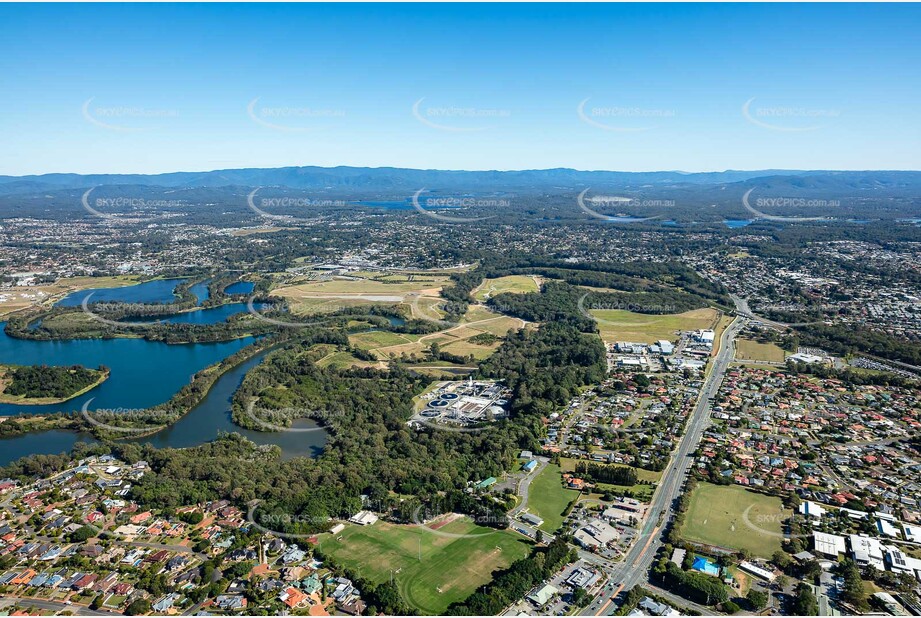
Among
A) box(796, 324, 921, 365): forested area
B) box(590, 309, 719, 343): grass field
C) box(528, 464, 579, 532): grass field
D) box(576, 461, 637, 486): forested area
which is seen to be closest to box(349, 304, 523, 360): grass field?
box(590, 309, 719, 343): grass field

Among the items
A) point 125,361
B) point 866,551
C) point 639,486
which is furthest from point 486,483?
point 125,361

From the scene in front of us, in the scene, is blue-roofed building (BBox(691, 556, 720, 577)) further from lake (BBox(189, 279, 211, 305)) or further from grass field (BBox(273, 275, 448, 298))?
lake (BBox(189, 279, 211, 305))

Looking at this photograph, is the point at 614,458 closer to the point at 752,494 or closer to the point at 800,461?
the point at 752,494

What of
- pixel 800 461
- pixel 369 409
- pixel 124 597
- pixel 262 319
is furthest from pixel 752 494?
pixel 262 319

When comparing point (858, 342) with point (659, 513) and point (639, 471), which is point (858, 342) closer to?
point (639, 471)

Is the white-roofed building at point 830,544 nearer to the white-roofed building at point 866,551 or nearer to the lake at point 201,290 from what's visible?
the white-roofed building at point 866,551
